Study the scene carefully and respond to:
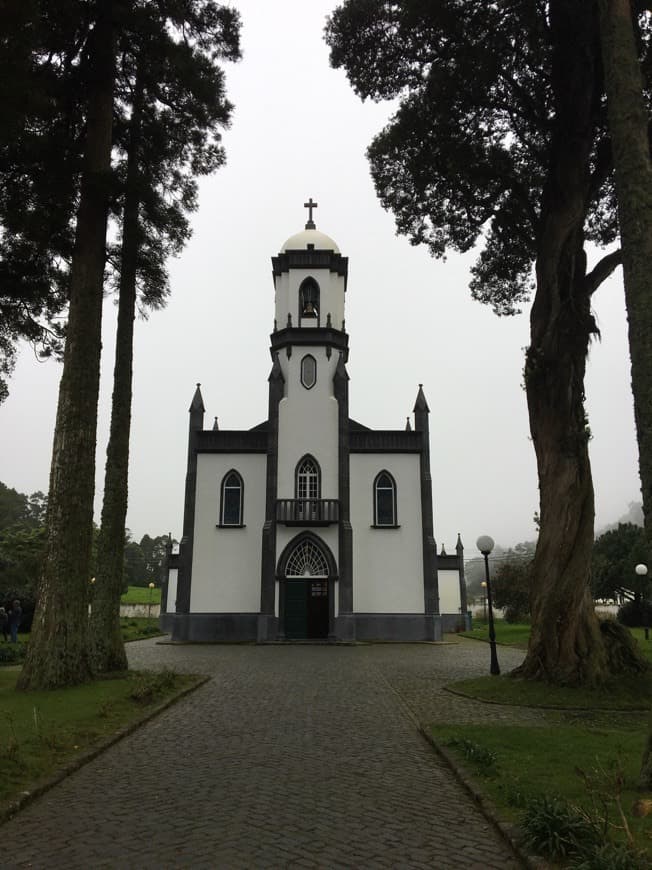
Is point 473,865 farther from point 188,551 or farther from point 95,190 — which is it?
point 188,551

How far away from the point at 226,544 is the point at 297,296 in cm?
1170

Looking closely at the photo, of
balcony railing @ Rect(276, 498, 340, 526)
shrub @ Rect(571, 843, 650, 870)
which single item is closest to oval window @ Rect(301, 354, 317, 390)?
balcony railing @ Rect(276, 498, 340, 526)

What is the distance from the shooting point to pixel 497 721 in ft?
29.6

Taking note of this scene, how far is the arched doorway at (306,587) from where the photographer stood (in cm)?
2648

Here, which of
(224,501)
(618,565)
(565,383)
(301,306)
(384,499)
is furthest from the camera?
(618,565)

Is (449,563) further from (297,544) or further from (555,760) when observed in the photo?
A: (555,760)

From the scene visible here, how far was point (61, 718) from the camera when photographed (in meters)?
8.44

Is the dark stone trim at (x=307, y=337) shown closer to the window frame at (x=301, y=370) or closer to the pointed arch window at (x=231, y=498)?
the window frame at (x=301, y=370)

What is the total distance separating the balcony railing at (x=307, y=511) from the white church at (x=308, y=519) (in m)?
Result: 0.04

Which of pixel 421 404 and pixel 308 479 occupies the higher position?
pixel 421 404

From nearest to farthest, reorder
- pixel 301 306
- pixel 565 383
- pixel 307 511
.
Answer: pixel 565 383 → pixel 307 511 → pixel 301 306

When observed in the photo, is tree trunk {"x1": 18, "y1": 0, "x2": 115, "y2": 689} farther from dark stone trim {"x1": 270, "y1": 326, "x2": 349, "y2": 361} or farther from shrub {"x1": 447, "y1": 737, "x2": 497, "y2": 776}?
dark stone trim {"x1": 270, "y1": 326, "x2": 349, "y2": 361}

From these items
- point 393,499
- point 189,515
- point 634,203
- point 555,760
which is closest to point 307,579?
point 393,499

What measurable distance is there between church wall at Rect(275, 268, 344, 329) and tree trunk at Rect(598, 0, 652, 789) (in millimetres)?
23625
